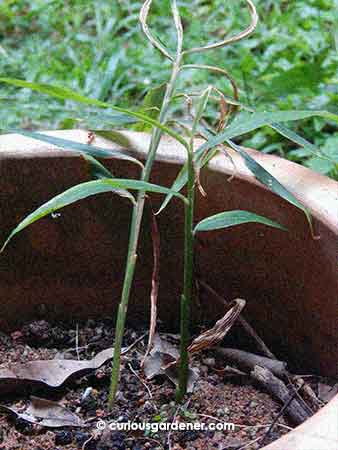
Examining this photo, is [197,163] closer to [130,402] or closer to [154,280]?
[154,280]

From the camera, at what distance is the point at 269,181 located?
949 mm

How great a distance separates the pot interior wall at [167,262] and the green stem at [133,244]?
3.5 inches

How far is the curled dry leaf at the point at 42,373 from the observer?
110 centimetres

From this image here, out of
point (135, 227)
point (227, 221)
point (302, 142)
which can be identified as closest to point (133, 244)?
point (135, 227)

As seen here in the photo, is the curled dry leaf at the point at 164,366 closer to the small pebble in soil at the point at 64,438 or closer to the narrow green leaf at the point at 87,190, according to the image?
the small pebble in soil at the point at 64,438

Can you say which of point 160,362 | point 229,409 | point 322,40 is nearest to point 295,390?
point 229,409

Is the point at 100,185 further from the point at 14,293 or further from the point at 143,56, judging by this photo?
the point at 143,56

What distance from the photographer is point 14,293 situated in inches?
47.9

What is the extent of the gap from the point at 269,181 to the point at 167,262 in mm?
292

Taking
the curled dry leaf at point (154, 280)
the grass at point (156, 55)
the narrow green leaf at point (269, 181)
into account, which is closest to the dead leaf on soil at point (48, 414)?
the curled dry leaf at point (154, 280)

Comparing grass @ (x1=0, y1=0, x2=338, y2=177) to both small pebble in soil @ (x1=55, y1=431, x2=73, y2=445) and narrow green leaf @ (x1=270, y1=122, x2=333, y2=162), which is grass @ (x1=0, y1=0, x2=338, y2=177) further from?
small pebble in soil @ (x1=55, y1=431, x2=73, y2=445)

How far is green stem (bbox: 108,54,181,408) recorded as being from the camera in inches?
37.8

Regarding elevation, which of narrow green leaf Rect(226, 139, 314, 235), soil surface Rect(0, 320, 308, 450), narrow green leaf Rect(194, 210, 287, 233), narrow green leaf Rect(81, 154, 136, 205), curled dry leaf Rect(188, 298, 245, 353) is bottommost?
soil surface Rect(0, 320, 308, 450)

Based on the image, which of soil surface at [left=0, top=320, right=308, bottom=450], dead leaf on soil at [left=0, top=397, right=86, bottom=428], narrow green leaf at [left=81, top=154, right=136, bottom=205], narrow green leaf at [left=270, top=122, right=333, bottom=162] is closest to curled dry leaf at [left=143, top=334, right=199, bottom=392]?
soil surface at [left=0, top=320, right=308, bottom=450]
